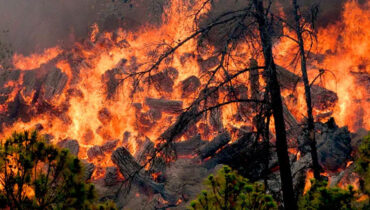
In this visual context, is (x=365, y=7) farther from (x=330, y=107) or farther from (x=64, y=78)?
(x=64, y=78)

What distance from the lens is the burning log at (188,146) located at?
415 inches

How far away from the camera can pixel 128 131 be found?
12.0 m

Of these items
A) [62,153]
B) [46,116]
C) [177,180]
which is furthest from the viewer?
[46,116]

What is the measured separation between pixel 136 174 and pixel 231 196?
22.1 ft

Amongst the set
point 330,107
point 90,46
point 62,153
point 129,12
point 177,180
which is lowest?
point 177,180

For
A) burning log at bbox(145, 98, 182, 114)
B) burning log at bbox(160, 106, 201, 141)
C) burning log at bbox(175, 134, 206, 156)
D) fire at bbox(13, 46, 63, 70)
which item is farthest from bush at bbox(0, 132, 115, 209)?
fire at bbox(13, 46, 63, 70)

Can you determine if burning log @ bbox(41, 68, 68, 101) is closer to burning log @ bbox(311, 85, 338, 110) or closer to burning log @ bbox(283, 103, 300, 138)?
burning log @ bbox(283, 103, 300, 138)

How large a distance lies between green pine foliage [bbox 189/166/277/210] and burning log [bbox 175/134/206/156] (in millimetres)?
7648

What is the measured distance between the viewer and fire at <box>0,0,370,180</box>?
1106 cm

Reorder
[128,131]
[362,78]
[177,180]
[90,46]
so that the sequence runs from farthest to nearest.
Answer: [90,46] → [128,131] → [362,78] → [177,180]

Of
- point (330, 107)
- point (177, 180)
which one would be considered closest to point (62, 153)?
point (177, 180)

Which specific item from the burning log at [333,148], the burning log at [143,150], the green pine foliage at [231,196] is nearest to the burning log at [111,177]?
the burning log at [143,150]

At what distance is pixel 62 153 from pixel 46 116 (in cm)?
1254

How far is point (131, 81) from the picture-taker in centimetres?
1198
